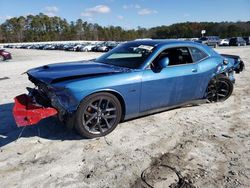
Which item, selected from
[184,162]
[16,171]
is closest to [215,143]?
[184,162]

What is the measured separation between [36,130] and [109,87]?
1548mm

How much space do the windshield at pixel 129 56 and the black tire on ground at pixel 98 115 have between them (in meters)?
0.83

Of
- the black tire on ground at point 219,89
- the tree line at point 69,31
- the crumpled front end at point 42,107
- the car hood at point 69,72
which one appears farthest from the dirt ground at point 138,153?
the tree line at point 69,31

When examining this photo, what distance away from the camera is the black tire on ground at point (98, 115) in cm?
413

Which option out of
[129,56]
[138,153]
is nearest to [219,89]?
[129,56]

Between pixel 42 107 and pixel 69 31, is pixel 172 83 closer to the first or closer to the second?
pixel 42 107

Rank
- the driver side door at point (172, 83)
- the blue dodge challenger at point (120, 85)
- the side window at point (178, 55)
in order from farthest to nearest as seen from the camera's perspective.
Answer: the side window at point (178, 55)
the driver side door at point (172, 83)
the blue dodge challenger at point (120, 85)

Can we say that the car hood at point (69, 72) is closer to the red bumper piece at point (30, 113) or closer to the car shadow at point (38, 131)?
the red bumper piece at point (30, 113)

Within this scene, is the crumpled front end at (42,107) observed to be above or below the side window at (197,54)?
below

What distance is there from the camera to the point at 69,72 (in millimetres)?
4406

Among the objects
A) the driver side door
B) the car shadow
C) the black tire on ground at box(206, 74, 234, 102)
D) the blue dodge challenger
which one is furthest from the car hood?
the black tire on ground at box(206, 74, 234, 102)

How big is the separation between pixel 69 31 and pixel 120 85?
112670 millimetres

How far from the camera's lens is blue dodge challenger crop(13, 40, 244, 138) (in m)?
4.05

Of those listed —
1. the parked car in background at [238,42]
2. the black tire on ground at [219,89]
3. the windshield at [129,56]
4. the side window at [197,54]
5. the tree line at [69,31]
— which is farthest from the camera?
the tree line at [69,31]
